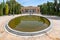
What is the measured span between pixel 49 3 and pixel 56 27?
79.5 feet

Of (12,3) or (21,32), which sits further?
(12,3)

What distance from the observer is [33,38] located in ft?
55.4

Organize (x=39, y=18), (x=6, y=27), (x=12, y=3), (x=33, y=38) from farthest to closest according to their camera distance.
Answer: (x=12, y=3) → (x=39, y=18) → (x=6, y=27) → (x=33, y=38)

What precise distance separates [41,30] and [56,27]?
3009 mm

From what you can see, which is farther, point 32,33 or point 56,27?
point 56,27

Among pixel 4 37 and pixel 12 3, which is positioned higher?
pixel 12 3

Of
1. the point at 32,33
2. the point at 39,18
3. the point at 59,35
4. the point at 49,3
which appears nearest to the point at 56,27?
the point at 59,35

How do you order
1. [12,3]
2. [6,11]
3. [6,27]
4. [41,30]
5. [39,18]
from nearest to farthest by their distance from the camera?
[41,30] → [6,27] → [39,18] → [6,11] → [12,3]

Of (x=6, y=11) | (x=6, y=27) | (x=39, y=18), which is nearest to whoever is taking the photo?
(x=6, y=27)

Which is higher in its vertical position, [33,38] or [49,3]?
[49,3]

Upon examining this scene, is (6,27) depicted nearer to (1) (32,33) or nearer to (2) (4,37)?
(2) (4,37)

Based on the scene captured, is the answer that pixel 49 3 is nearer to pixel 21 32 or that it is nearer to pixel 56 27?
pixel 56 27

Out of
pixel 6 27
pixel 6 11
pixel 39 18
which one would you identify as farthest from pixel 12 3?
pixel 6 27

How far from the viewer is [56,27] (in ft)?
67.1
